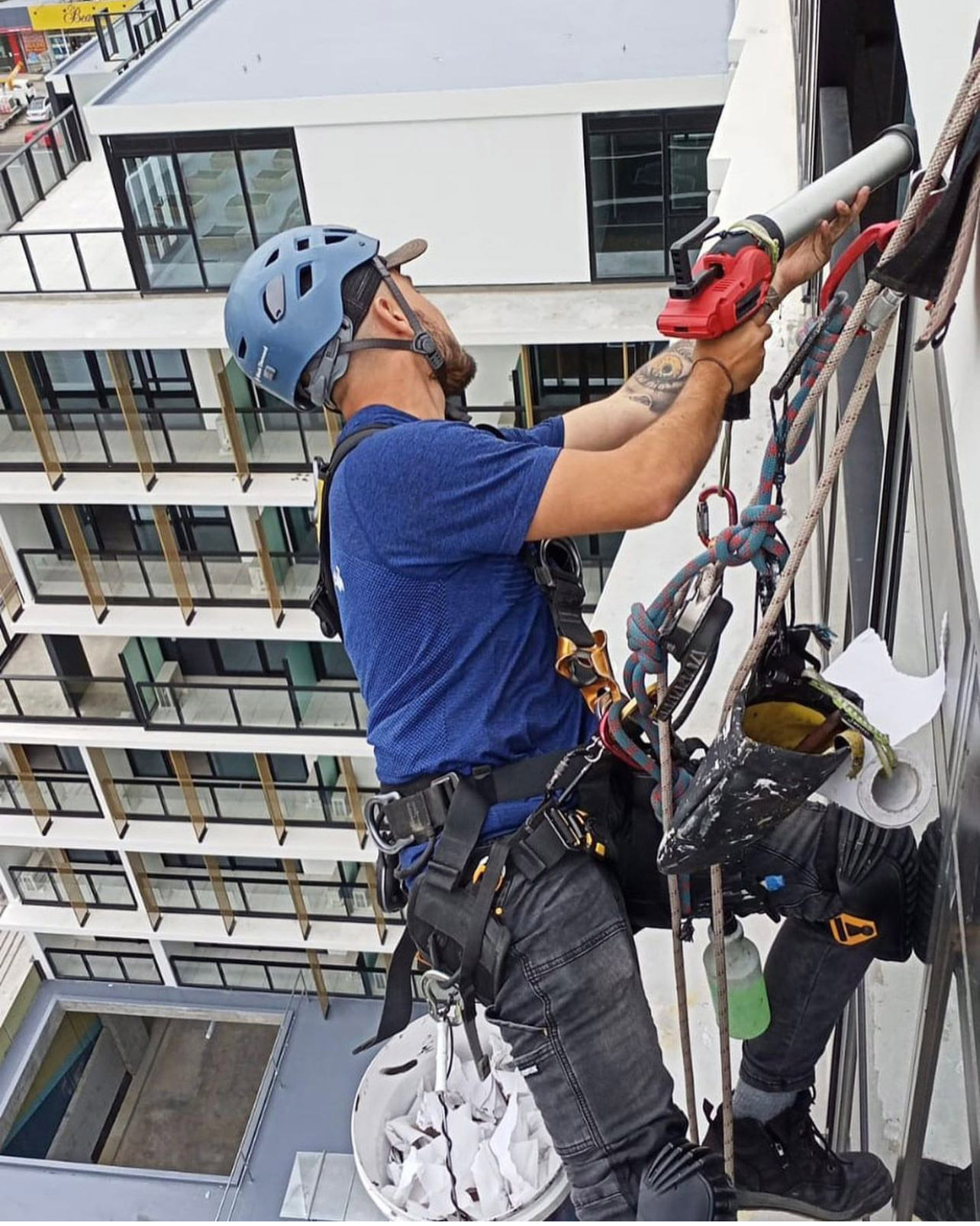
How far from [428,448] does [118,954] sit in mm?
12325

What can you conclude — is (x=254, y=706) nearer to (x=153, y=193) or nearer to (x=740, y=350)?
(x=153, y=193)

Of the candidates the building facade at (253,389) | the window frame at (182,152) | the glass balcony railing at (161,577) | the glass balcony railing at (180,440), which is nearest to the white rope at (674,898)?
the building facade at (253,389)

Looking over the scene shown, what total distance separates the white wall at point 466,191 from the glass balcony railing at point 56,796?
240 inches

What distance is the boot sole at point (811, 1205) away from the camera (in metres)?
2.42

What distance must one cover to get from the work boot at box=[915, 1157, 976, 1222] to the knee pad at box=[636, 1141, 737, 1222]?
33cm

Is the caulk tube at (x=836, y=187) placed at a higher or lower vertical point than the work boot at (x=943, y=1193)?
higher

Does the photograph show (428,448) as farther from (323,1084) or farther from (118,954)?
(118,954)

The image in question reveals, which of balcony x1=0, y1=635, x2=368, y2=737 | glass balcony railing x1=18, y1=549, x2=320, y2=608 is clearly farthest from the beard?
balcony x1=0, y1=635, x2=368, y2=737

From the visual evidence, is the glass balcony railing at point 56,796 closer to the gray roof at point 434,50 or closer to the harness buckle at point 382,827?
the gray roof at point 434,50

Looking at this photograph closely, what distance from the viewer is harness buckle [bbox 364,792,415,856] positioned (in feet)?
7.50

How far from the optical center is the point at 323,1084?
37.4ft

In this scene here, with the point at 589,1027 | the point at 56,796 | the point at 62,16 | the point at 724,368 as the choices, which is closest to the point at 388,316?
the point at 724,368

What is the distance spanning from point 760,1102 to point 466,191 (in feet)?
22.6

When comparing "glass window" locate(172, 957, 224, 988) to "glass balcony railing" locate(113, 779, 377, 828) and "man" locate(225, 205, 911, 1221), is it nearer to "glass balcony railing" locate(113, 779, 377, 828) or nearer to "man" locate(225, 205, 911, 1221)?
"glass balcony railing" locate(113, 779, 377, 828)
